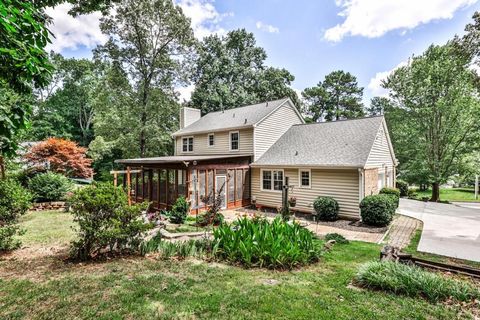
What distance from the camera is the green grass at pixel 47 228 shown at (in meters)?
7.91

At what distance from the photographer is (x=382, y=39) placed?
15484 millimetres

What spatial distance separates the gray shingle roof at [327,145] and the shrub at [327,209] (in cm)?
173

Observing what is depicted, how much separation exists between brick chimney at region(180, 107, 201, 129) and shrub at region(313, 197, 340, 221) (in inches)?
562

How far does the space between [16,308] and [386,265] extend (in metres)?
6.26

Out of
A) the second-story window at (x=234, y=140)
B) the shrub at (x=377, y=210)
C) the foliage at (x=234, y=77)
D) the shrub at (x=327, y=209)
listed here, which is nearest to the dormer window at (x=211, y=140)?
the second-story window at (x=234, y=140)

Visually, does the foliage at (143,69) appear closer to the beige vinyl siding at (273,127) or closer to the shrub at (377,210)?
the beige vinyl siding at (273,127)

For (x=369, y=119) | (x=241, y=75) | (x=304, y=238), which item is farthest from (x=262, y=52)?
(x=304, y=238)

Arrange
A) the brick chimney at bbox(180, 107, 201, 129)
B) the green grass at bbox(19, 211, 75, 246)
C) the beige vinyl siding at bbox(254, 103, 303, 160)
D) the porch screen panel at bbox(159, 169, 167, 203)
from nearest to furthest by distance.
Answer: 1. the green grass at bbox(19, 211, 75, 246)
2. the porch screen panel at bbox(159, 169, 167, 203)
3. the beige vinyl siding at bbox(254, 103, 303, 160)
4. the brick chimney at bbox(180, 107, 201, 129)

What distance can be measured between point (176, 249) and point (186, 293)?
7.26ft

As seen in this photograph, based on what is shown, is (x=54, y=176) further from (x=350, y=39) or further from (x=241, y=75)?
(x=241, y=75)

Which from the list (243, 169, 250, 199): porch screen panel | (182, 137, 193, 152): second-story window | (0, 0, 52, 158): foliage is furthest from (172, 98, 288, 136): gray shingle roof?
(0, 0, 52, 158): foliage

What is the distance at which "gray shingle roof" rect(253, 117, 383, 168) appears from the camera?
12.5m

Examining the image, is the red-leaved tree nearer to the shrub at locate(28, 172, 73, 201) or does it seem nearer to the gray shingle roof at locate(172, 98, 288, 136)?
the shrub at locate(28, 172, 73, 201)

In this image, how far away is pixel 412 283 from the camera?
432 centimetres
